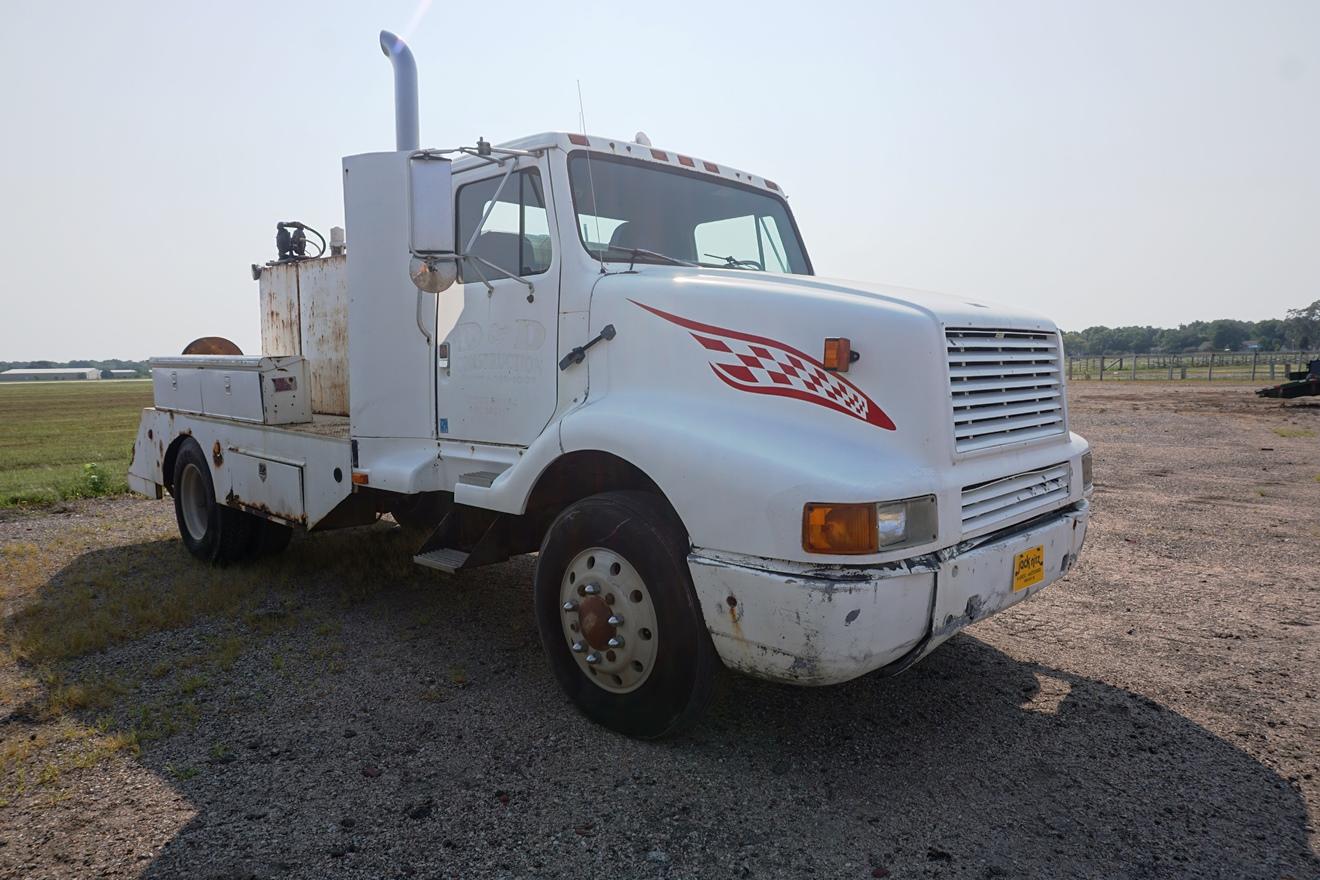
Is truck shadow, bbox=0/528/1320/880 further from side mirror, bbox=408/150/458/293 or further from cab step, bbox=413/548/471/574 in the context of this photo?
side mirror, bbox=408/150/458/293

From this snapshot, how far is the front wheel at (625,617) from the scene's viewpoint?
333cm

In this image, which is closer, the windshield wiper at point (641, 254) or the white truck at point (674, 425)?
the white truck at point (674, 425)

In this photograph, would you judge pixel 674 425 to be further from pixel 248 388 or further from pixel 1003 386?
pixel 248 388

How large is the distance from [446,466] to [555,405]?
0.95 meters

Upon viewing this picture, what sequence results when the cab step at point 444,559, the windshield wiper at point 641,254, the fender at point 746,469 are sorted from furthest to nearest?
the cab step at point 444,559 → the windshield wiper at point 641,254 → the fender at point 746,469

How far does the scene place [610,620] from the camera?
11.6 feet

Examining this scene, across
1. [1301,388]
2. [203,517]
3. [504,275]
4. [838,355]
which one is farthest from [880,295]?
[1301,388]

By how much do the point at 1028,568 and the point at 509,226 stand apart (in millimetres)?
2884

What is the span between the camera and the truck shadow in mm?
2836

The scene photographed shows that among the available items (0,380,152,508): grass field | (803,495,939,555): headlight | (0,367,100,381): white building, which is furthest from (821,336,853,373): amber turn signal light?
(0,367,100,381): white building

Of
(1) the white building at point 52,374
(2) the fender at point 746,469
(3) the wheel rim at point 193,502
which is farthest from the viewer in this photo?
(1) the white building at point 52,374

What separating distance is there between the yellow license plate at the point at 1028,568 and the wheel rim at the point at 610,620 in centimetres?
144

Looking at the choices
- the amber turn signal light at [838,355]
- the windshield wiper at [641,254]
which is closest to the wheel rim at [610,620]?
the amber turn signal light at [838,355]

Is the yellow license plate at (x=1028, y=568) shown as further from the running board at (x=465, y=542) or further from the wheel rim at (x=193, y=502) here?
the wheel rim at (x=193, y=502)
